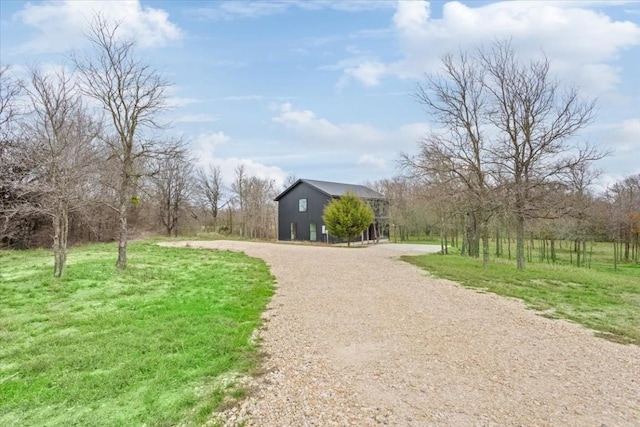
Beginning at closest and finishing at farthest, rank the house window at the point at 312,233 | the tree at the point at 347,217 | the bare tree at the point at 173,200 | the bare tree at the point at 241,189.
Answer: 1. the tree at the point at 347,217
2. the house window at the point at 312,233
3. the bare tree at the point at 173,200
4. the bare tree at the point at 241,189

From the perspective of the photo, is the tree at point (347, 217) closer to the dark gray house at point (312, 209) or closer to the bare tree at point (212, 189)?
the dark gray house at point (312, 209)

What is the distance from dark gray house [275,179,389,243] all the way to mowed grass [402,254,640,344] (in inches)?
565

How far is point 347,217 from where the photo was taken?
72.6 feet

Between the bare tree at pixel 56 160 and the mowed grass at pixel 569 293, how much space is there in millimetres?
10740

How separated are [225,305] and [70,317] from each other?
8.33 ft

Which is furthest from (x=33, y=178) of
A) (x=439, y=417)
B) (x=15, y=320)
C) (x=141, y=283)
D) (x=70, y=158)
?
(x=439, y=417)

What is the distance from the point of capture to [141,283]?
8648 millimetres

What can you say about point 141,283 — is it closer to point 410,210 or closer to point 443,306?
point 443,306

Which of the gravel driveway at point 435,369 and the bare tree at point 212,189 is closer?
the gravel driveway at point 435,369

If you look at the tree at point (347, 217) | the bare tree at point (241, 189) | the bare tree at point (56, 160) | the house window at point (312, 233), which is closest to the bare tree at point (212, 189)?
the bare tree at point (241, 189)

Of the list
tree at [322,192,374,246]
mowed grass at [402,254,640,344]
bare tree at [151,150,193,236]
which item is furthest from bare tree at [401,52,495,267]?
bare tree at [151,150,193,236]

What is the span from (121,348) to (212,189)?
34.6 m

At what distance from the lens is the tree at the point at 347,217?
873 inches

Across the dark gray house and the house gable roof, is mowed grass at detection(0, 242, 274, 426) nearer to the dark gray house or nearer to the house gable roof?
the dark gray house
